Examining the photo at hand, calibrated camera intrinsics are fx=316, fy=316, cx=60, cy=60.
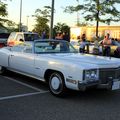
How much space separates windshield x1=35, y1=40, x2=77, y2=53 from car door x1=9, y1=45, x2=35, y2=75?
0.86ft

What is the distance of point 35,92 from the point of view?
805cm

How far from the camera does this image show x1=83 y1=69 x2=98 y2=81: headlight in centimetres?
685

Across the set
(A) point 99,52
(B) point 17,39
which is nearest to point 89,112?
(A) point 99,52

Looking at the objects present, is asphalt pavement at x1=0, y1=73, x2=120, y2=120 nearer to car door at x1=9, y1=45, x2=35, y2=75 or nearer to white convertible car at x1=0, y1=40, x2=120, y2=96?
white convertible car at x1=0, y1=40, x2=120, y2=96

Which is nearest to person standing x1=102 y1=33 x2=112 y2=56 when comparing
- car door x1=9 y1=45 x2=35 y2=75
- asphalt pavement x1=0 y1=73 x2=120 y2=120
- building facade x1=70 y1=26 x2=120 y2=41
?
car door x1=9 y1=45 x2=35 y2=75

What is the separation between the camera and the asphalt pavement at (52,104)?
236 inches

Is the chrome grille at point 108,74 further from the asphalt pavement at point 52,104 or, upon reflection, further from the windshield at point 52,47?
the windshield at point 52,47

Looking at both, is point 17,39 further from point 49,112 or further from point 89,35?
point 89,35

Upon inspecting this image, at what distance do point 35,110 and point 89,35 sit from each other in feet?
105

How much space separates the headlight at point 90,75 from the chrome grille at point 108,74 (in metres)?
0.14

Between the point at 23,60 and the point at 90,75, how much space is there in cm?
267

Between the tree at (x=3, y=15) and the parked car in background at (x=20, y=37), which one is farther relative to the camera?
the tree at (x=3, y=15)

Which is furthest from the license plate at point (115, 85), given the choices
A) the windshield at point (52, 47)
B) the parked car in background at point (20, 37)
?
the parked car in background at point (20, 37)

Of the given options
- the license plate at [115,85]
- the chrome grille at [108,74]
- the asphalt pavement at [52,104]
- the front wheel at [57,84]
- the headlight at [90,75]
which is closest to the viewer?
the asphalt pavement at [52,104]
